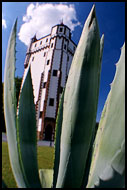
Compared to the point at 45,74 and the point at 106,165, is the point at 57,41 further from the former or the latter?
the point at 106,165

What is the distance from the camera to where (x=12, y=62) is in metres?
0.59

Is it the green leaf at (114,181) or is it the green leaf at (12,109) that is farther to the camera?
the green leaf at (12,109)

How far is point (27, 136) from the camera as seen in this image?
1.98 ft

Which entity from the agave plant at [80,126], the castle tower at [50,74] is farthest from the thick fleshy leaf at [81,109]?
the castle tower at [50,74]

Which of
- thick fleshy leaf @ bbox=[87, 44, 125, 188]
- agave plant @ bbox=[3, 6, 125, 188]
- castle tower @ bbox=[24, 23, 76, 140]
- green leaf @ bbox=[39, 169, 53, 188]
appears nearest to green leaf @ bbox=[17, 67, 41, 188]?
agave plant @ bbox=[3, 6, 125, 188]

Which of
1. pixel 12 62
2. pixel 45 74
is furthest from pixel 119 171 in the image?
pixel 45 74

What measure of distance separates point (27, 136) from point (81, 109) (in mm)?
285

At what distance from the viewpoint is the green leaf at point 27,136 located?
58 centimetres

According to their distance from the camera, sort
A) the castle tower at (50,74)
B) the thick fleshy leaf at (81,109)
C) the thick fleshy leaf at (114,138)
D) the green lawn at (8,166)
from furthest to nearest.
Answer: the castle tower at (50,74) → the green lawn at (8,166) → the thick fleshy leaf at (81,109) → the thick fleshy leaf at (114,138)

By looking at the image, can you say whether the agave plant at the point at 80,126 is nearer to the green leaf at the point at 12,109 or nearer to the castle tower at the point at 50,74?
the green leaf at the point at 12,109

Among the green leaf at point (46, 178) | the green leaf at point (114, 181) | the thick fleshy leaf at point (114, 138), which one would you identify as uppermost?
the thick fleshy leaf at point (114, 138)

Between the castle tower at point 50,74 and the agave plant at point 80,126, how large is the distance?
14987 mm

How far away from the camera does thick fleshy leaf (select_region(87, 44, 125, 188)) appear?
0.37 meters

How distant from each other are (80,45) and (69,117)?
0.27 meters
